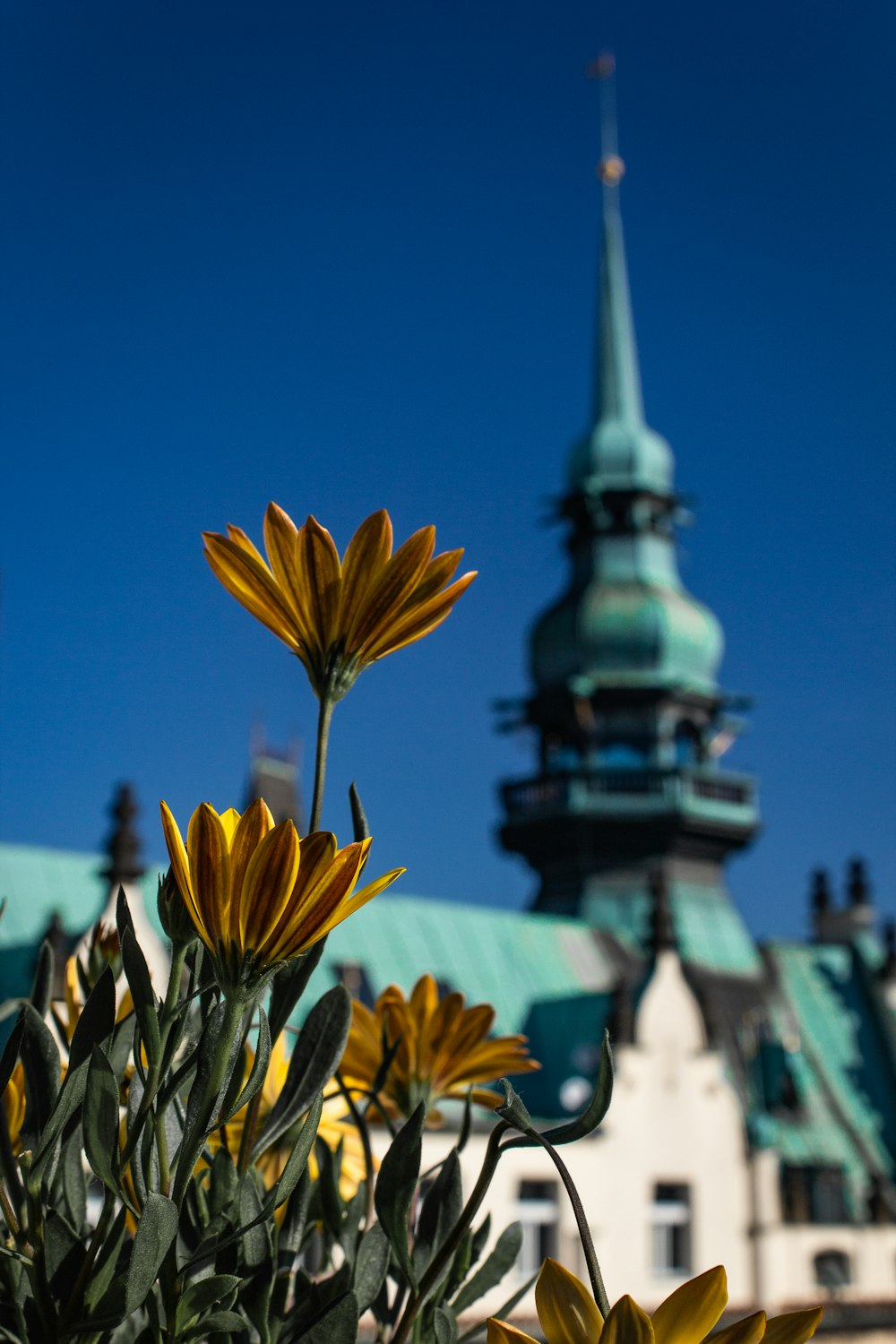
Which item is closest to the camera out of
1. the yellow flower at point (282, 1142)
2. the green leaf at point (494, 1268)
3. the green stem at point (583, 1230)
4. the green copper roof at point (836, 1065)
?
the green stem at point (583, 1230)

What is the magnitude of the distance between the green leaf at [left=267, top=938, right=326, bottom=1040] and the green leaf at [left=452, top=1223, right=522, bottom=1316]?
1.83 feet

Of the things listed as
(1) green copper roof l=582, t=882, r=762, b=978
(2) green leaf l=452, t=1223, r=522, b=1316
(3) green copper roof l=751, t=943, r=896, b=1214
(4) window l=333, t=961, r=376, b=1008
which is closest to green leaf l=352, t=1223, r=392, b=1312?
(2) green leaf l=452, t=1223, r=522, b=1316

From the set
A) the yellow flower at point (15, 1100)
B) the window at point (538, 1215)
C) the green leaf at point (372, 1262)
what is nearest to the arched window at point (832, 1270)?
the window at point (538, 1215)

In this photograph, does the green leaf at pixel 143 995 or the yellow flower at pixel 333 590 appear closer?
the green leaf at pixel 143 995

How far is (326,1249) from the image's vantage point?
2293mm

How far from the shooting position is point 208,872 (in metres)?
1.73

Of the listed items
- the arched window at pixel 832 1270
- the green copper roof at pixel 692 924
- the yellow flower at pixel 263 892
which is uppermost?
the green copper roof at pixel 692 924

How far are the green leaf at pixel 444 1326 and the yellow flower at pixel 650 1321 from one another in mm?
186

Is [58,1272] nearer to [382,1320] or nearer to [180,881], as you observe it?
[180,881]

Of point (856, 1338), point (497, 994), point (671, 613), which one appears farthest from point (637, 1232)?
point (671, 613)

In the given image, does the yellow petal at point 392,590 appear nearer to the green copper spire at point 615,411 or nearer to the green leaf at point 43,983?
the green leaf at point 43,983

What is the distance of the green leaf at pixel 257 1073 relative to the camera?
1.67 metres

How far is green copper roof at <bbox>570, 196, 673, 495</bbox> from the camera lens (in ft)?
120

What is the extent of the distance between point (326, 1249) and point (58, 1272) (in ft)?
2.09
